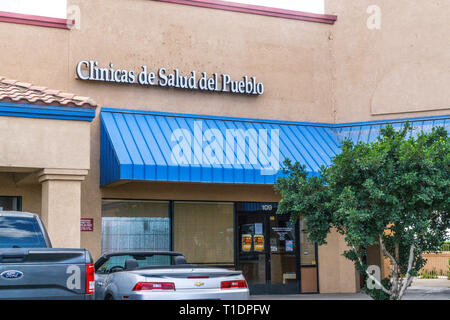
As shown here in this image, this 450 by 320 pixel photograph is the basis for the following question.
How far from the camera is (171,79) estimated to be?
17.7 m

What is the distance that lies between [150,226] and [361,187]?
7156 mm

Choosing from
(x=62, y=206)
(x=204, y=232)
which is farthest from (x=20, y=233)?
(x=204, y=232)

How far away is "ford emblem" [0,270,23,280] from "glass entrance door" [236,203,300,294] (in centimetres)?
1115

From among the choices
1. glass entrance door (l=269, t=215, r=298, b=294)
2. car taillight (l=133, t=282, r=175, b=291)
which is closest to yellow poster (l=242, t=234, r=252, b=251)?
glass entrance door (l=269, t=215, r=298, b=294)

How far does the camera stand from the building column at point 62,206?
13.0 metres

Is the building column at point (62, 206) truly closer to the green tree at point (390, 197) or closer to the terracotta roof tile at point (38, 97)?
the terracotta roof tile at point (38, 97)

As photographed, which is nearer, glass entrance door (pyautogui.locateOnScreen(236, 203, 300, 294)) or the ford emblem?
the ford emblem

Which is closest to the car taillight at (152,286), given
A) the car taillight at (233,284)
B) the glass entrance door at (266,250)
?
the car taillight at (233,284)

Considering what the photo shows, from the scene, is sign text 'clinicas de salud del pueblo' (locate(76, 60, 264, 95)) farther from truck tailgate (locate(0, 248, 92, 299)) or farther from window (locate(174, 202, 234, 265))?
truck tailgate (locate(0, 248, 92, 299))

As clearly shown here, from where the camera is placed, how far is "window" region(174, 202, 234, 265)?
17.5 m

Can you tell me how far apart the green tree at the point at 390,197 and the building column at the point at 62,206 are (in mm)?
4491

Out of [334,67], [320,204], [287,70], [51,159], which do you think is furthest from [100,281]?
[334,67]

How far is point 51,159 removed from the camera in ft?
43.3
